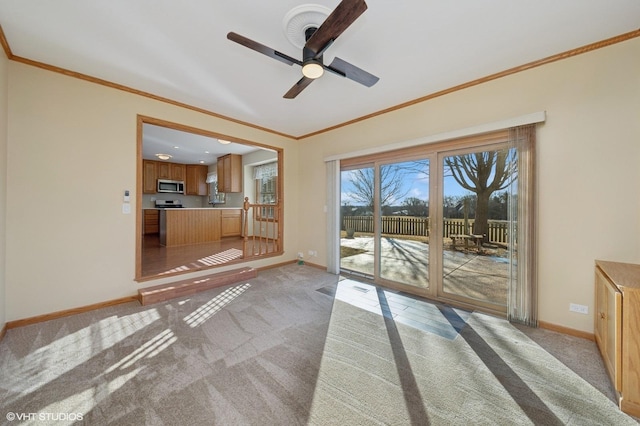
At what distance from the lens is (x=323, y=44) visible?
176cm

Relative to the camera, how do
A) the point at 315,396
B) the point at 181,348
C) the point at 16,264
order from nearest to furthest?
the point at 315,396
the point at 181,348
the point at 16,264

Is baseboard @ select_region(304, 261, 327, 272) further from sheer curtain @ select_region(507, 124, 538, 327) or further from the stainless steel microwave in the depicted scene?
the stainless steel microwave

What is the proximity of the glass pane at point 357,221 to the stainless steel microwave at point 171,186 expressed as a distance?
6.76 meters

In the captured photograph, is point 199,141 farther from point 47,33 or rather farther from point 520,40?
point 520,40

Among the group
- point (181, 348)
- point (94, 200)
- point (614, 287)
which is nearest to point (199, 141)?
point (94, 200)

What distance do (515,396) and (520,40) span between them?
113 inches

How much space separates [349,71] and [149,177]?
8.30 m

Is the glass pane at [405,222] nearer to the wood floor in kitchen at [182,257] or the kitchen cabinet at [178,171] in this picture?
the wood floor in kitchen at [182,257]

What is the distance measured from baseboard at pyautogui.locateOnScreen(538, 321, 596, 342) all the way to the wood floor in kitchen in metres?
4.26

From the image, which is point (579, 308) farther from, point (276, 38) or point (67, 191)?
point (67, 191)

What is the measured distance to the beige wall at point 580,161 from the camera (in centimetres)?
208

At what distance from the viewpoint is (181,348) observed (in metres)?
2.05

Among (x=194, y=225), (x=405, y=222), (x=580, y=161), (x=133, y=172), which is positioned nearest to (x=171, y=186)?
(x=194, y=225)

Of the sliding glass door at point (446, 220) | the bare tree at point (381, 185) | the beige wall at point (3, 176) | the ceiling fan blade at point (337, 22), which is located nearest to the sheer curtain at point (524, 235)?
the sliding glass door at point (446, 220)
